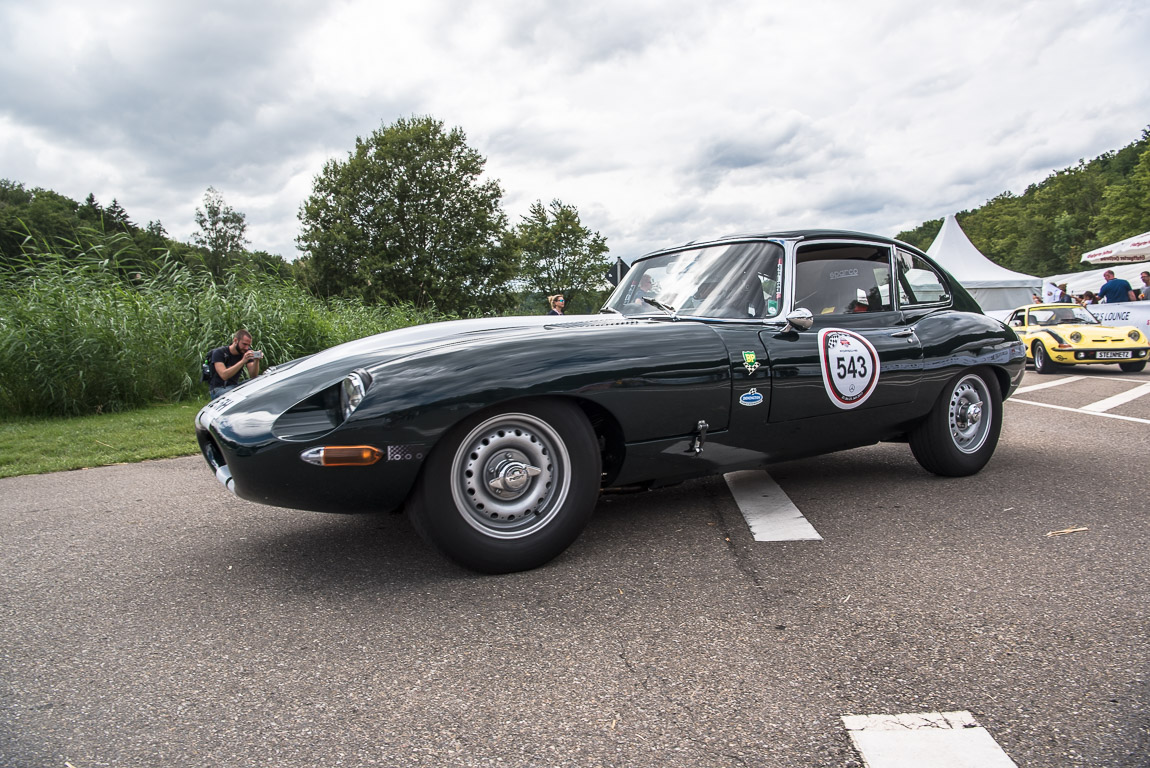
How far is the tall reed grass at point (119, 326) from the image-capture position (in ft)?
27.7

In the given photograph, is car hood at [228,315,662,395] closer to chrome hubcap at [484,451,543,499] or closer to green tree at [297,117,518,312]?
chrome hubcap at [484,451,543,499]

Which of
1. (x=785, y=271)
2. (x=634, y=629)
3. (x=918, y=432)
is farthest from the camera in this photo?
(x=918, y=432)

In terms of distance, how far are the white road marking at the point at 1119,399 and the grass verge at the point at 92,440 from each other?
8718 millimetres

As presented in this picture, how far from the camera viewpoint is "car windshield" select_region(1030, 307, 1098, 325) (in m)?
13.2

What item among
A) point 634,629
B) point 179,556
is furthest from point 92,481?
point 634,629

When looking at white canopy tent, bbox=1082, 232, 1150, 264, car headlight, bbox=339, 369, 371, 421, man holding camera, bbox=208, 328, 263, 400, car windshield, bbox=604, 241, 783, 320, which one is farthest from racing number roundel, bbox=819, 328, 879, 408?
white canopy tent, bbox=1082, 232, 1150, 264

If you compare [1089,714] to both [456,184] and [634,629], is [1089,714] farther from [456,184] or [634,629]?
[456,184]

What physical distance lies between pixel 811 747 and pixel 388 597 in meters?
1.56

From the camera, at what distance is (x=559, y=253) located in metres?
39.8

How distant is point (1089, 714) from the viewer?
177 centimetres

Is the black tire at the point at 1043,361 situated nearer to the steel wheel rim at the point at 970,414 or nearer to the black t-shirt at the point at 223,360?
the steel wheel rim at the point at 970,414

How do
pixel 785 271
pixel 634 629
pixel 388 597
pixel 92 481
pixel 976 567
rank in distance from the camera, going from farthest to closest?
pixel 92 481
pixel 785 271
pixel 976 567
pixel 388 597
pixel 634 629

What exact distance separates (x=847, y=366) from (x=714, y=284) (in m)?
0.78

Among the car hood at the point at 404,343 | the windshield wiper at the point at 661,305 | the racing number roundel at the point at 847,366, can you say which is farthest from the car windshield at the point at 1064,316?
the car hood at the point at 404,343
